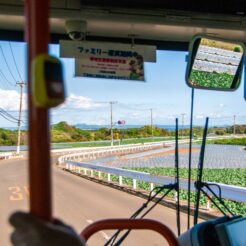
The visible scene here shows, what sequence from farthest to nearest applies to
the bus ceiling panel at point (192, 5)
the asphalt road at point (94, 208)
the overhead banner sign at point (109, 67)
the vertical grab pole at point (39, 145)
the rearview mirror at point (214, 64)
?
the asphalt road at point (94, 208)
the overhead banner sign at point (109, 67)
the bus ceiling panel at point (192, 5)
the rearview mirror at point (214, 64)
the vertical grab pole at point (39, 145)

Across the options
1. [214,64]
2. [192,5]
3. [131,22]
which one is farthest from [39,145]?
[192,5]

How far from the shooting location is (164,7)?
2930 mm

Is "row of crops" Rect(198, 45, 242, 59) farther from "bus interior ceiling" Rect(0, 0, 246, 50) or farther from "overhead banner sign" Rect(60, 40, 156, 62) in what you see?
"overhead banner sign" Rect(60, 40, 156, 62)

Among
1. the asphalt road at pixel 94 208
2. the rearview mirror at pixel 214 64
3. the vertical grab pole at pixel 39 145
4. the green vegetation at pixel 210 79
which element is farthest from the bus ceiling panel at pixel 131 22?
the asphalt road at pixel 94 208

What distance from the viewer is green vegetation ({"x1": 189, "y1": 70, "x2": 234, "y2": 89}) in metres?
→ 2.68

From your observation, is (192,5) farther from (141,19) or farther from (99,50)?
(99,50)

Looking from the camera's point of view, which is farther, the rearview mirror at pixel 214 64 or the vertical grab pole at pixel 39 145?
the rearview mirror at pixel 214 64

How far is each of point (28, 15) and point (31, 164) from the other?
1.05 ft

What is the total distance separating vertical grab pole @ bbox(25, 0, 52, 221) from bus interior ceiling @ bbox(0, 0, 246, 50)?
1759 mm

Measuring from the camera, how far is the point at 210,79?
2721 millimetres

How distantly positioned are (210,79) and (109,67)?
680mm

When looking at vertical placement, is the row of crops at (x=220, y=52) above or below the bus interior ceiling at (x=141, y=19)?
below

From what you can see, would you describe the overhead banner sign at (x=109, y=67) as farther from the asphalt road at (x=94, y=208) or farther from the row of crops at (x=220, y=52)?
the asphalt road at (x=94, y=208)

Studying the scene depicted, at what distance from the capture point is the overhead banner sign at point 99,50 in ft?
9.45
